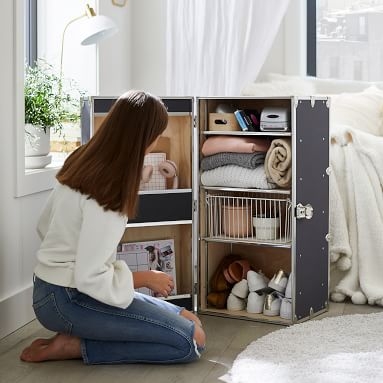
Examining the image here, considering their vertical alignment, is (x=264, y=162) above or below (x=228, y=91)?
below

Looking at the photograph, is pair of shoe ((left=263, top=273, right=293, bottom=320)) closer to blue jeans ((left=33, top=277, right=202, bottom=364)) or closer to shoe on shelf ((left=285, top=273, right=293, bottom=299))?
shoe on shelf ((left=285, top=273, right=293, bottom=299))

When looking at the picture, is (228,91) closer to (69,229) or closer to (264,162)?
(264,162)

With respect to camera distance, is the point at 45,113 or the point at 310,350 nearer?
the point at 310,350

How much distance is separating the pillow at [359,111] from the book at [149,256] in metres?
1.12

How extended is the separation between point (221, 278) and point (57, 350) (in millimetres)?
885

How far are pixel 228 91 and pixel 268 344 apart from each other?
4.36ft

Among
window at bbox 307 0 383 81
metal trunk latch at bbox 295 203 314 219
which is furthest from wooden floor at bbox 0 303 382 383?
window at bbox 307 0 383 81

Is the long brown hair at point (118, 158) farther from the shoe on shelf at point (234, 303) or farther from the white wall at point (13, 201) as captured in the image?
the shoe on shelf at point (234, 303)

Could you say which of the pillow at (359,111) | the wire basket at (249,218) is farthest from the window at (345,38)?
the wire basket at (249,218)

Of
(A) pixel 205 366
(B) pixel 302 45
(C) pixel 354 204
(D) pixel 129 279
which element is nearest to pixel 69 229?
(D) pixel 129 279

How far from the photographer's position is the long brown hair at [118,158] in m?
2.29

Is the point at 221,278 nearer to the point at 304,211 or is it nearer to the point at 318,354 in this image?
the point at 304,211

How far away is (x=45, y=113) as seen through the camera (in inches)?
119

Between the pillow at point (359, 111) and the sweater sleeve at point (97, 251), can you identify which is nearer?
the sweater sleeve at point (97, 251)
